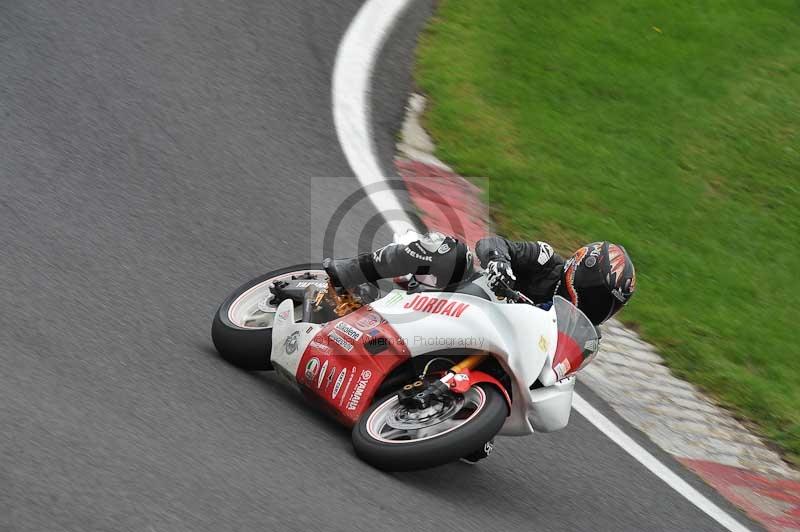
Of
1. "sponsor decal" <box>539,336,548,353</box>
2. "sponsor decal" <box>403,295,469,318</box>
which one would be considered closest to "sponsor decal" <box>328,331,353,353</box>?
"sponsor decal" <box>403,295,469,318</box>

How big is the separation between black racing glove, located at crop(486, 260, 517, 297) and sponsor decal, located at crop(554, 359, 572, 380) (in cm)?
44

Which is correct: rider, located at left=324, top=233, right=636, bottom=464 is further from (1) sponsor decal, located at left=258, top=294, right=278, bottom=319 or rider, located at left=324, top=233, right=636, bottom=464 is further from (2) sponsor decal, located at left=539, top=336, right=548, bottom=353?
(1) sponsor decal, located at left=258, top=294, right=278, bottom=319

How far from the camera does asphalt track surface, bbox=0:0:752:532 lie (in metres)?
4.19

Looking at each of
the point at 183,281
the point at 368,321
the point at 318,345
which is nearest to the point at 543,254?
the point at 368,321

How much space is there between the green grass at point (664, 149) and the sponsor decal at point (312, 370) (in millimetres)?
3020

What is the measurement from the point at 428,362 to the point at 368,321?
37 centimetres

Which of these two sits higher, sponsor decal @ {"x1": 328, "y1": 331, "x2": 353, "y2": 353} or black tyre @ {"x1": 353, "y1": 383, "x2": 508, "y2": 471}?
sponsor decal @ {"x1": 328, "y1": 331, "x2": 353, "y2": 353}

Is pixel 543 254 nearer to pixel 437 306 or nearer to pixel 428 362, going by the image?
pixel 437 306

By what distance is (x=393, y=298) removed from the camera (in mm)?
5367

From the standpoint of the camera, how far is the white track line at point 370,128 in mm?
6230

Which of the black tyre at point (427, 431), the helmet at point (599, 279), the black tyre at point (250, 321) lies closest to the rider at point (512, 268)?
the helmet at point (599, 279)

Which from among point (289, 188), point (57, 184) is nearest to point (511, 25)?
point (289, 188)

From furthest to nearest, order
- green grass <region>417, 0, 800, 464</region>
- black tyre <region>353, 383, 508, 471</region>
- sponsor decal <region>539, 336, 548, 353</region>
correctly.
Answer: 1. green grass <region>417, 0, 800, 464</region>
2. sponsor decal <region>539, 336, 548, 353</region>
3. black tyre <region>353, 383, 508, 471</region>

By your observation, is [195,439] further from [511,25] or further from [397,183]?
[511,25]
